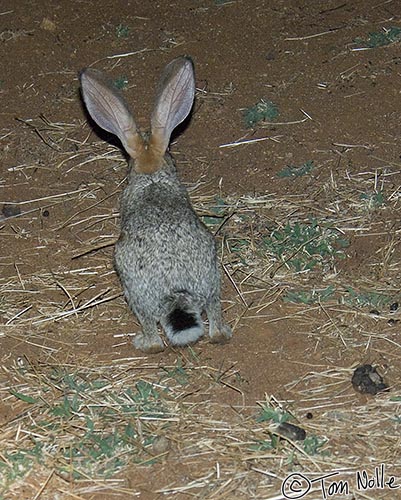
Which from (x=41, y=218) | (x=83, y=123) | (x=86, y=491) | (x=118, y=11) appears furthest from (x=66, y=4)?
(x=86, y=491)

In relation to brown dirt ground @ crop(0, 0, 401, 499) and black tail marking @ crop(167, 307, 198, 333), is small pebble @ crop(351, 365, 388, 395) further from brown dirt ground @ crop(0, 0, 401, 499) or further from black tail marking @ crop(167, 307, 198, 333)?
black tail marking @ crop(167, 307, 198, 333)

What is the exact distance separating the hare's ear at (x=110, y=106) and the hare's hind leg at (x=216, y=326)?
1.04 m

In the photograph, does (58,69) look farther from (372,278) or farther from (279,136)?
(372,278)

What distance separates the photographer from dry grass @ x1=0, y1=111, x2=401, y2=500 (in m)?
4.70

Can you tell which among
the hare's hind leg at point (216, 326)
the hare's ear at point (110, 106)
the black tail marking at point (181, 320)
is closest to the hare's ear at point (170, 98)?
the hare's ear at point (110, 106)

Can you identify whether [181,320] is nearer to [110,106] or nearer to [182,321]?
[182,321]

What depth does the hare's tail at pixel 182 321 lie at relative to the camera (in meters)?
5.26

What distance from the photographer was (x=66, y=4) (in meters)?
8.75

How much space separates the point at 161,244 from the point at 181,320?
43cm

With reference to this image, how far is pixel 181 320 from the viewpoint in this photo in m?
5.28

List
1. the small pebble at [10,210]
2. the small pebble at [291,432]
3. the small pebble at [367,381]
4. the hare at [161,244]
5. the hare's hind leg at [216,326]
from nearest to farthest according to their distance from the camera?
1. the small pebble at [291,432]
2. the small pebble at [367,381]
3. the hare at [161,244]
4. the hare's hind leg at [216,326]
5. the small pebble at [10,210]

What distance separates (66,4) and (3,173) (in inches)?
85.8

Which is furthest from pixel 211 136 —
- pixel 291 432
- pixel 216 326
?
pixel 291 432

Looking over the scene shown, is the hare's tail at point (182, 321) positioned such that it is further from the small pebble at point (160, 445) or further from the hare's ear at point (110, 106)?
the hare's ear at point (110, 106)
